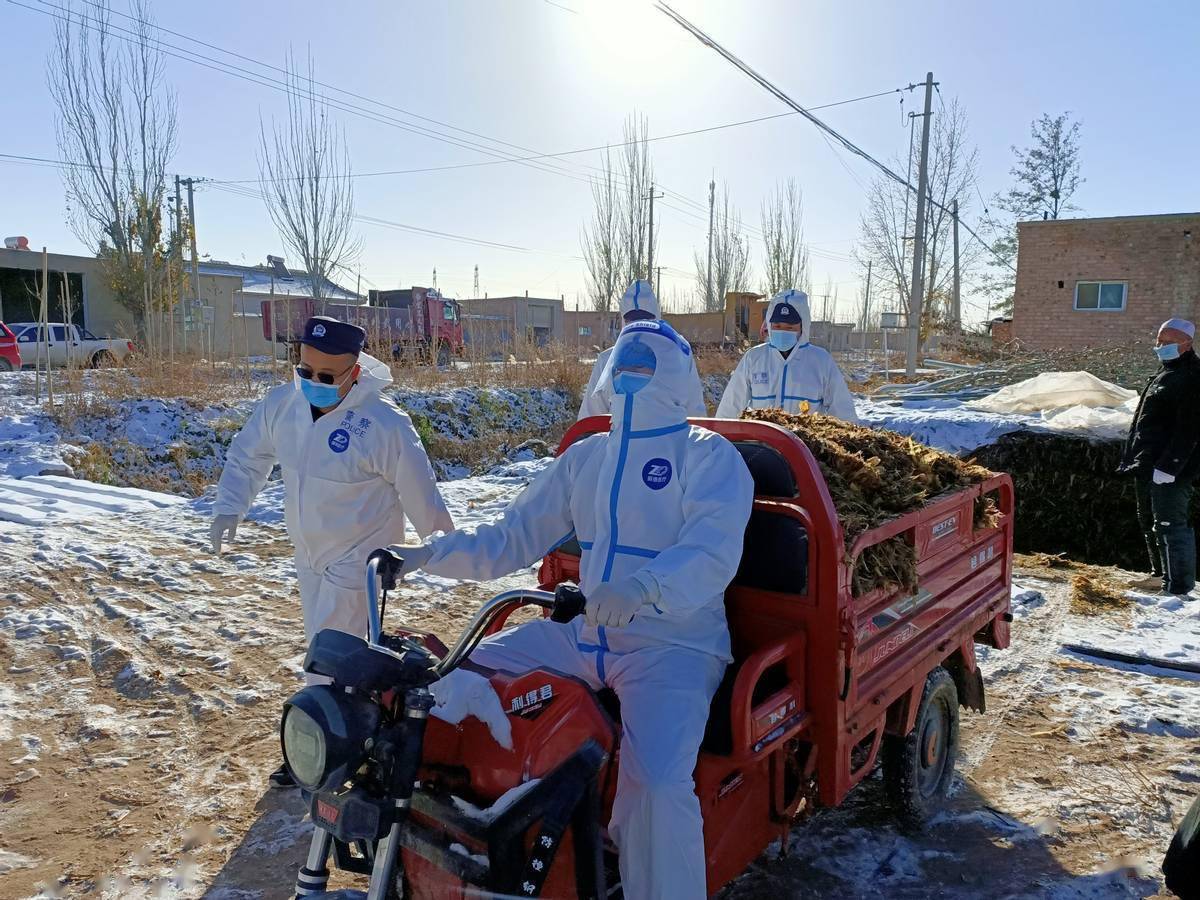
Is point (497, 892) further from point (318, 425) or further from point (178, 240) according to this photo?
point (178, 240)

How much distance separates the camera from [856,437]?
354cm

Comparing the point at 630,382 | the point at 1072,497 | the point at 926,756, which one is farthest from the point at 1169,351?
the point at 630,382

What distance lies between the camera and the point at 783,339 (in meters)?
5.89

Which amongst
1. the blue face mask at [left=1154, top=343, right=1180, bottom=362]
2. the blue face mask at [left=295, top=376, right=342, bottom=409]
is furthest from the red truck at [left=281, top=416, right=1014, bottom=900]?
the blue face mask at [left=1154, top=343, right=1180, bottom=362]

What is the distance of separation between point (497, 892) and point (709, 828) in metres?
0.78

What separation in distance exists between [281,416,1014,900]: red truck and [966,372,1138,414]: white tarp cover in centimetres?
859

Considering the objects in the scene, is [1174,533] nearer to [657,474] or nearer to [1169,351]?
[1169,351]

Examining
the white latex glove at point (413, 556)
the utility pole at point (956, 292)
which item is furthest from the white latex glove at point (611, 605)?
the utility pole at point (956, 292)

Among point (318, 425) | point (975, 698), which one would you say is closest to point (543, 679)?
point (318, 425)

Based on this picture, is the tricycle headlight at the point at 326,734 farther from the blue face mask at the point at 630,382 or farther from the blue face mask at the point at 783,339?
the blue face mask at the point at 783,339

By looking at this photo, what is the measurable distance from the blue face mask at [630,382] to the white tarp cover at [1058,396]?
9.93 meters

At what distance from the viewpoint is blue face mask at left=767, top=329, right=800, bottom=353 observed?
19.3 ft

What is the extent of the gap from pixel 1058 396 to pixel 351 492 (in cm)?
1068

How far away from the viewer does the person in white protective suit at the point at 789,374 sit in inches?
227
